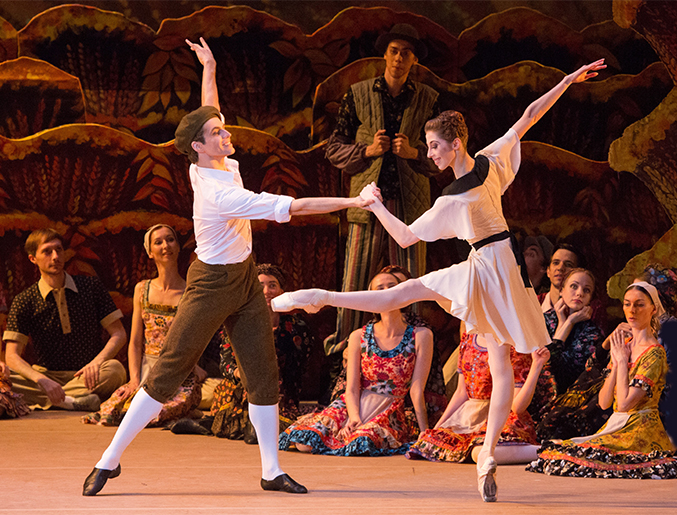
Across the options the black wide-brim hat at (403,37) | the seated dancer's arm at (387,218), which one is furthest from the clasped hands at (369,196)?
the black wide-brim hat at (403,37)

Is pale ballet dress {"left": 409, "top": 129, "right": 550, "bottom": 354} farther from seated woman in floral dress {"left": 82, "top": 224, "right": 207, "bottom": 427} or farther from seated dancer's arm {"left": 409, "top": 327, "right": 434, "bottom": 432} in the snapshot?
seated woman in floral dress {"left": 82, "top": 224, "right": 207, "bottom": 427}

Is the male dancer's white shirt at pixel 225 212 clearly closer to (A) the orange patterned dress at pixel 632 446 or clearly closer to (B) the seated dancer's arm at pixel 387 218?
(B) the seated dancer's arm at pixel 387 218

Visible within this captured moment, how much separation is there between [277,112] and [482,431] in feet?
10.9

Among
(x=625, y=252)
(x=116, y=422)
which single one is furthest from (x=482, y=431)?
(x=625, y=252)

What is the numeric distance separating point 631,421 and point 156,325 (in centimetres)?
307

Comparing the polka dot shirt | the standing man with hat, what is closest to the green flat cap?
the standing man with hat

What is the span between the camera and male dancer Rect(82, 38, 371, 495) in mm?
3838

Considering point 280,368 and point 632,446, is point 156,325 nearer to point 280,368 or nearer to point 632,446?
point 280,368

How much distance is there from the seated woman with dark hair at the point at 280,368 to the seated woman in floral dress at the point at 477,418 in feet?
3.40

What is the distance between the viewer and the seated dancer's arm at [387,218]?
3781 mm

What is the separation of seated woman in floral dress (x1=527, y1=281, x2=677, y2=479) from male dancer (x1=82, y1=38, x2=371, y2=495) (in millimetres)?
1355

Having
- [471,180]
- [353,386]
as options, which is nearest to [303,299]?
[471,180]

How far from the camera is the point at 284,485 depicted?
3889 mm

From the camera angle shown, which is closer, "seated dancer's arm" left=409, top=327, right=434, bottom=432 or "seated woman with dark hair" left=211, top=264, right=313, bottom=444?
"seated dancer's arm" left=409, top=327, right=434, bottom=432
